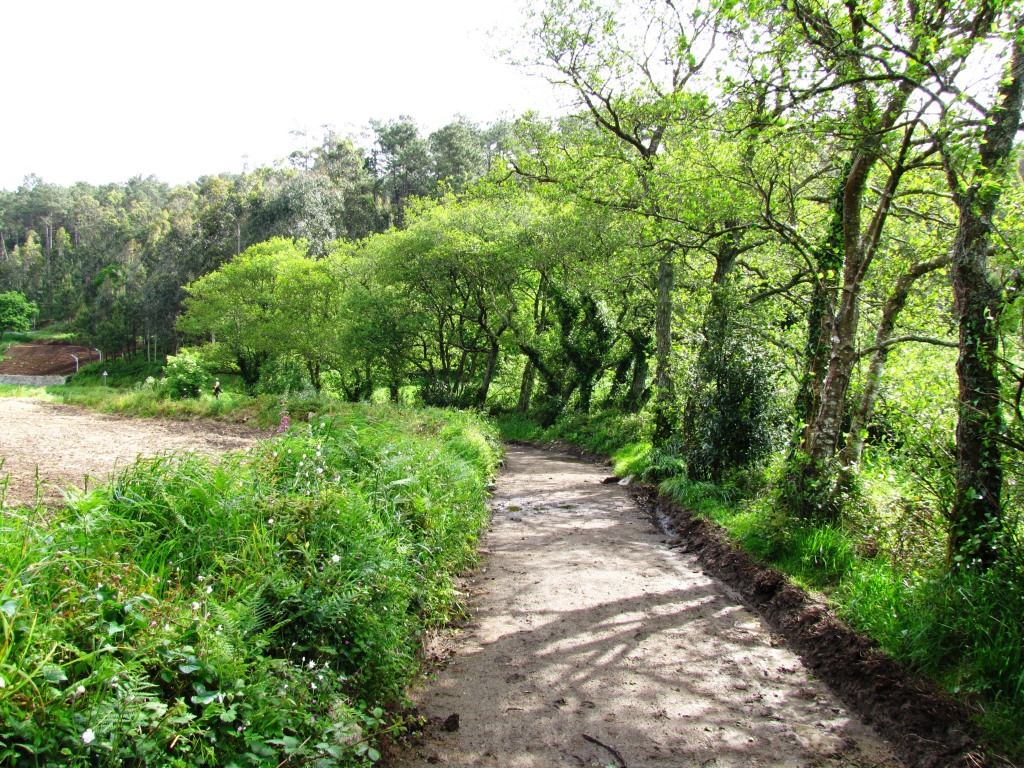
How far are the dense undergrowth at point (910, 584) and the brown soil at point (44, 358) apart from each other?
74.4 metres

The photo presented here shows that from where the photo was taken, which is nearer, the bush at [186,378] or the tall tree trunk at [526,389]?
the tall tree trunk at [526,389]

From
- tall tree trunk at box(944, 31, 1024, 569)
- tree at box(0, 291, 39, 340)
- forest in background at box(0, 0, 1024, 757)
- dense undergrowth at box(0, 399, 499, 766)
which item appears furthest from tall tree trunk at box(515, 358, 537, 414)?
tree at box(0, 291, 39, 340)

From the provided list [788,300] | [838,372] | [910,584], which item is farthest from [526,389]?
[910,584]

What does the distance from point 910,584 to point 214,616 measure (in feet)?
16.1

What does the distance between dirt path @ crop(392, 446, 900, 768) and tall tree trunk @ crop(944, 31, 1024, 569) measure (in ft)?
5.29

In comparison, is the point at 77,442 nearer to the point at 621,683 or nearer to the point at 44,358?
the point at 621,683

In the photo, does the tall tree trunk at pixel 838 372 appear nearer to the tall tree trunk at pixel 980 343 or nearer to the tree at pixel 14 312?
the tall tree trunk at pixel 980 343

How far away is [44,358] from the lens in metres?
69.2

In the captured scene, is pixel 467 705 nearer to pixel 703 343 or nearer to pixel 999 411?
pixel 999 411

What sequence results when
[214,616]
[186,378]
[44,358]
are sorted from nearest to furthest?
[214,616]
[186,378]
[44,358]

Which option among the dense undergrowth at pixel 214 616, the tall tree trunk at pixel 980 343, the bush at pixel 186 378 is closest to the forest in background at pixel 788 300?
the tall tree trunk at pixel 980 343

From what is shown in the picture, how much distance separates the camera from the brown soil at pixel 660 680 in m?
3.76

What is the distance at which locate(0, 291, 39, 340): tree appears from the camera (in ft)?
254

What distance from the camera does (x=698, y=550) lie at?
318 inches
